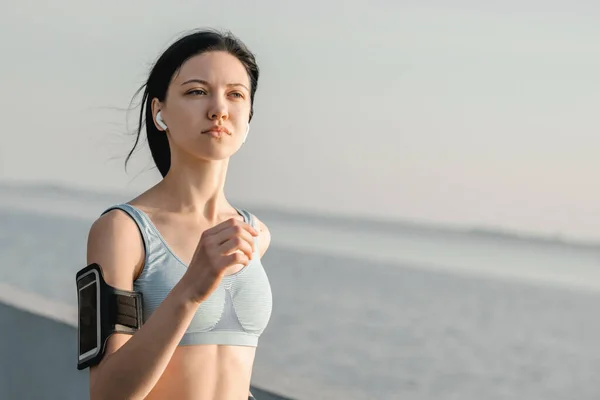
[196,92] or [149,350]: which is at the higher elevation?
[196,92]

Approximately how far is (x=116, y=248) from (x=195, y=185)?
10.5 inches

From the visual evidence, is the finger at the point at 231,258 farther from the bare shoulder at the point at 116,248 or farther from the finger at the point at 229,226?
the bare shoulder at the point at 116,248

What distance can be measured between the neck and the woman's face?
33mm

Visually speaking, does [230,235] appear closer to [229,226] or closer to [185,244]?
[229,226]

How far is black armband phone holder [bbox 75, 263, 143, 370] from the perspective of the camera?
2.00 m

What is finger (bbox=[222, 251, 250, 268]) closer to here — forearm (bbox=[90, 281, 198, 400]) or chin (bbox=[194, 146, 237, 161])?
forearm (bbox=[90, 281, 198, 400])

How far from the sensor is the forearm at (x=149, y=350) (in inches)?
74.3

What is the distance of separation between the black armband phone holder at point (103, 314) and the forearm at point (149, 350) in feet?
0.22

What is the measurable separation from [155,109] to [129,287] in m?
0.38

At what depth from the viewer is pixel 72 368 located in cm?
399

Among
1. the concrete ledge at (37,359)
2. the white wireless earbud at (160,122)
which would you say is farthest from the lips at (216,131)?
the concrete ledge at (37,359)

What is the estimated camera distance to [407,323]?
17.2 meters

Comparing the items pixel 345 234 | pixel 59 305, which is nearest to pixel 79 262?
pixel 59 305

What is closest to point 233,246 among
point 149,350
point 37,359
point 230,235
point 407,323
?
point 230,235
